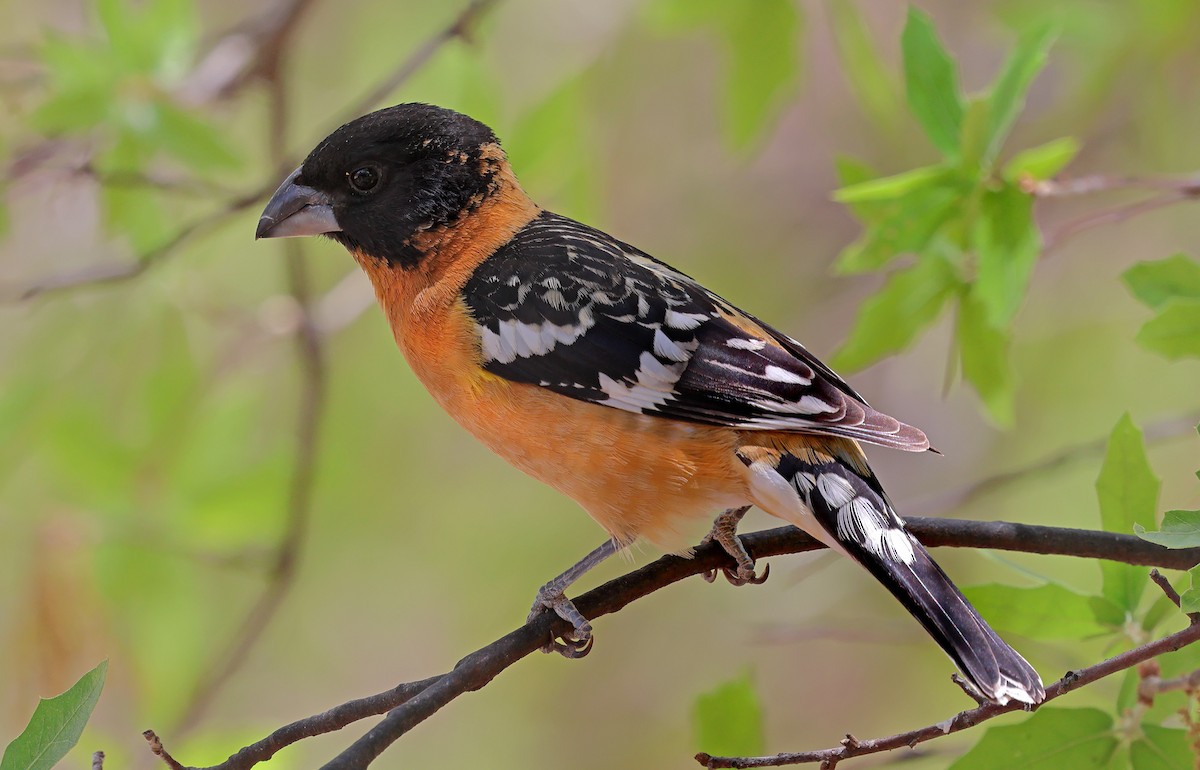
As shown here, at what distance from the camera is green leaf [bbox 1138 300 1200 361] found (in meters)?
2.92

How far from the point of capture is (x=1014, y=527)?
268 centimetres

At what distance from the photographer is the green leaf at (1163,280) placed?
9.96ft

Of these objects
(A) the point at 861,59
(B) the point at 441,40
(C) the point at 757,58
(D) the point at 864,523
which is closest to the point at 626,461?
(D) the point at 864,523

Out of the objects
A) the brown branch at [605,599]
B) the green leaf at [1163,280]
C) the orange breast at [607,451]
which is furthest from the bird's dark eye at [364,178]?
the green leaf at [1163,280]

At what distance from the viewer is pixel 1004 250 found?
3514 millimetres

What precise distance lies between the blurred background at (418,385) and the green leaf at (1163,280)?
2.76ft

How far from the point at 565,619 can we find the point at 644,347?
0.76 metres

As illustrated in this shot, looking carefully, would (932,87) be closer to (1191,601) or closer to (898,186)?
(898,186)

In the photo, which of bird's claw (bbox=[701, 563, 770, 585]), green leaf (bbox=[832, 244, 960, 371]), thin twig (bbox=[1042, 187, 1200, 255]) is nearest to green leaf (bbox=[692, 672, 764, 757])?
bird's claw (bbox=[701, 563, 770, 585])

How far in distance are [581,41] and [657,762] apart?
4251 millimetres

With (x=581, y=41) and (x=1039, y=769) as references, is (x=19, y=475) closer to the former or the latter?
(x=581, y=41)

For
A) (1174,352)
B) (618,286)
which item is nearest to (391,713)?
(618,286)

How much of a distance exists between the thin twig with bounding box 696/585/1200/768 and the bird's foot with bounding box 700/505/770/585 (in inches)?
29.6

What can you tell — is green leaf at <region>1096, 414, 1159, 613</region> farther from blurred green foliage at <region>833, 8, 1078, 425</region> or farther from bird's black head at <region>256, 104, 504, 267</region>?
bird's black head at <region>256, 104, 504, 267</region>
